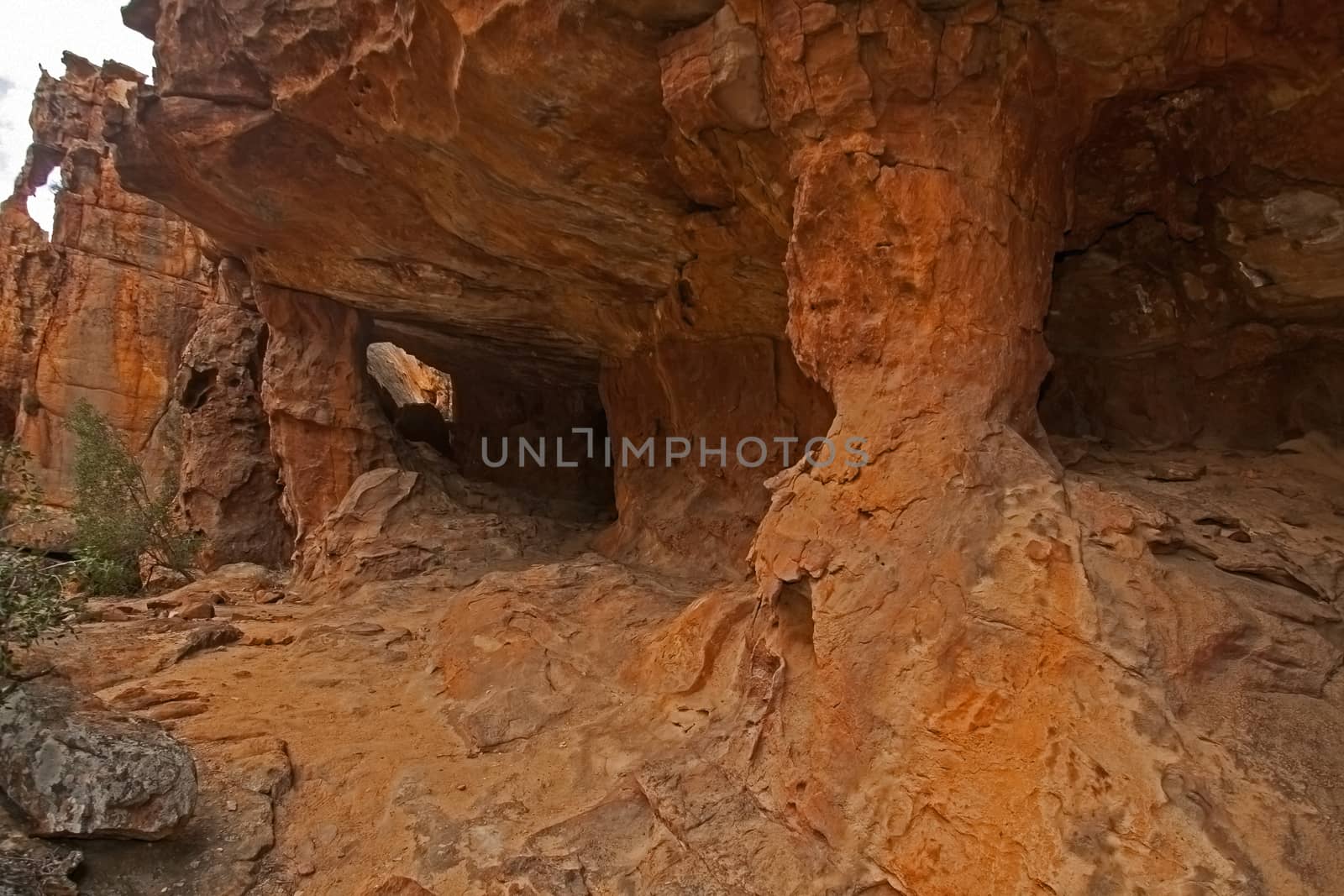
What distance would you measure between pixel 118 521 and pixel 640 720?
8.72 meters

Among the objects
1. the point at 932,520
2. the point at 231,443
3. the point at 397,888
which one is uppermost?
the point at 231,443

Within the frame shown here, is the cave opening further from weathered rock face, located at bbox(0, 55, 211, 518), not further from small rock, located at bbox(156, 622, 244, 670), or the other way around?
weathered rock face, located at bbox(0, 55, 211, 518)

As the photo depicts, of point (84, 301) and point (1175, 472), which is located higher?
point (84, 301)

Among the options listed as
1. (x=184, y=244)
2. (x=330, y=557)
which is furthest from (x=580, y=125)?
(x=184, y=244)

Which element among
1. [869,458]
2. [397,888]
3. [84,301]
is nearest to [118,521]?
[84,301]

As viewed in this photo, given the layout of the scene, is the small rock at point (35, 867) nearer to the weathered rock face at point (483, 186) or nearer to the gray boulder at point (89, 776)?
the gray boulder at point (89, 776)

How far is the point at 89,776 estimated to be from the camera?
124 inches

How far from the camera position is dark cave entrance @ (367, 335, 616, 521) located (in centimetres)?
1087

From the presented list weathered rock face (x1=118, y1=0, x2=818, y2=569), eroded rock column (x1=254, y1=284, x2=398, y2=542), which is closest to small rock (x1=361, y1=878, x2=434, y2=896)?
weathered rock face (x1=118, y1=0, x2=818, y2=569)

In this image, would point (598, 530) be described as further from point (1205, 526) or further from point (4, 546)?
point (1205, 526)

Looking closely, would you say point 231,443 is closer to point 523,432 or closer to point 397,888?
point 523,432

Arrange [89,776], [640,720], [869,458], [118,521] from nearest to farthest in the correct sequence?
[89,776]
[869,458]
[640,720]
[118,521]

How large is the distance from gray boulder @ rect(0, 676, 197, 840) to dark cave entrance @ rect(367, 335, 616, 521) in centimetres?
711

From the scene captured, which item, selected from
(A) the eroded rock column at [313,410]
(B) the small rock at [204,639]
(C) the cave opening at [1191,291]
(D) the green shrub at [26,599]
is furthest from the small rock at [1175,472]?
(A) the eroded rock column at [313,410]
